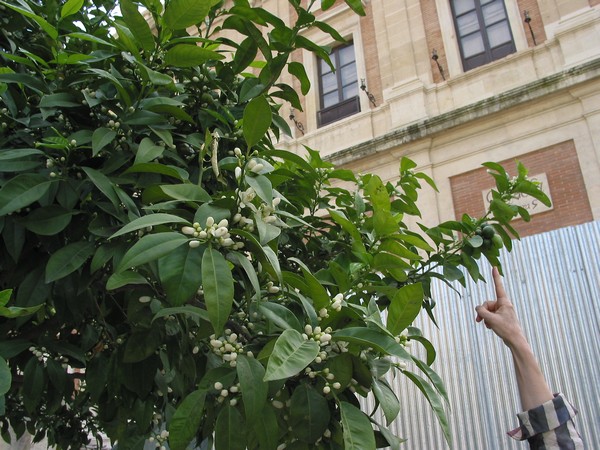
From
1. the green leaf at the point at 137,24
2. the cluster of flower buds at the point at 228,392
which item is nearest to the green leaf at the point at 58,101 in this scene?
the green leaf at the point at 137,24

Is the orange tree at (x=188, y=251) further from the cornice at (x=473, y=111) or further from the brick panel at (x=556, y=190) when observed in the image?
the cornice at (x=473, y=111)

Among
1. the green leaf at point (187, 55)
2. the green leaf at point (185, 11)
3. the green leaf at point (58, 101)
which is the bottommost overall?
the green leaf at point (58, 101)

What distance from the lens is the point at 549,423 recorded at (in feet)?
6.72

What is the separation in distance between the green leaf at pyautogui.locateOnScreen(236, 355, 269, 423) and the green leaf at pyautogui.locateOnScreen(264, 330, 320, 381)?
0.56ft

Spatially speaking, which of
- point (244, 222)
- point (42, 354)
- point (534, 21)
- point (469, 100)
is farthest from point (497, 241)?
point (534, 21)

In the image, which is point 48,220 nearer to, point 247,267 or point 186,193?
point 186,193

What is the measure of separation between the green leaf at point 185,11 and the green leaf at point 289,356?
1181 millimetres

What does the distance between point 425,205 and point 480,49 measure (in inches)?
144

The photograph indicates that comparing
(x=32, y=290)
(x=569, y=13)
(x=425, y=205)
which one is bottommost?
(x=32, y=290)

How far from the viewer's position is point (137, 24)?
1.93 meters

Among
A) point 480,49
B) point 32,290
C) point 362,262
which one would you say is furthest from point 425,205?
point 32,290

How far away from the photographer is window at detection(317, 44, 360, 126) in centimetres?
1225

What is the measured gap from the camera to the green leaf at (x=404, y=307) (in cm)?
153

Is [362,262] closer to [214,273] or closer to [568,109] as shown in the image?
[214,273]
